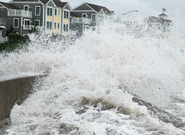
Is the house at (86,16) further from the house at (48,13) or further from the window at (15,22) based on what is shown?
the window at (15,22)

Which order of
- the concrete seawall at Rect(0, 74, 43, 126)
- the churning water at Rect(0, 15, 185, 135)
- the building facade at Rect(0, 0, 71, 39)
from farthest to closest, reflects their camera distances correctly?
the building facade at Rect(0, 0, 71, 39) < the concrete seawall at Rect(0, 74, 43, 126) < the churning water at Rect(0, 15, 185, 135)

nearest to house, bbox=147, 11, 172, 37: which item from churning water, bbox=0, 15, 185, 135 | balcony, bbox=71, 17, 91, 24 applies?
churning water, bbox=0, 15, 185, 135

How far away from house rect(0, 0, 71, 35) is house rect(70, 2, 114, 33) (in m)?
2.94

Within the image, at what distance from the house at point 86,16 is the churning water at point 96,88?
4415 cm

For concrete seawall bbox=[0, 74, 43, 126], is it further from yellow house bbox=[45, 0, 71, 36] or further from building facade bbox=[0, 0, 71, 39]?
yellow house bbox=[45, 0, 71, 36]

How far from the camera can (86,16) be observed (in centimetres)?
6062

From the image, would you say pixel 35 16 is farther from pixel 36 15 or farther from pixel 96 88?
pixel 96 88

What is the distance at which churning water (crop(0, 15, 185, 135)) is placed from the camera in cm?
614

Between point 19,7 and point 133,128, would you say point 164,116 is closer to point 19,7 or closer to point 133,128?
point 133,128

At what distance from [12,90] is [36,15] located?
43884 mm

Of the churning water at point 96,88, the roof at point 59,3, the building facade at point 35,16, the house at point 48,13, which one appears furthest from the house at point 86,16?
the churning water at point 96,88

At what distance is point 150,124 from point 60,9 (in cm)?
4948

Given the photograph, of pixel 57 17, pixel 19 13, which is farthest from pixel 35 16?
pixel 57 17

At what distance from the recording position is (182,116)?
7.79 metres
